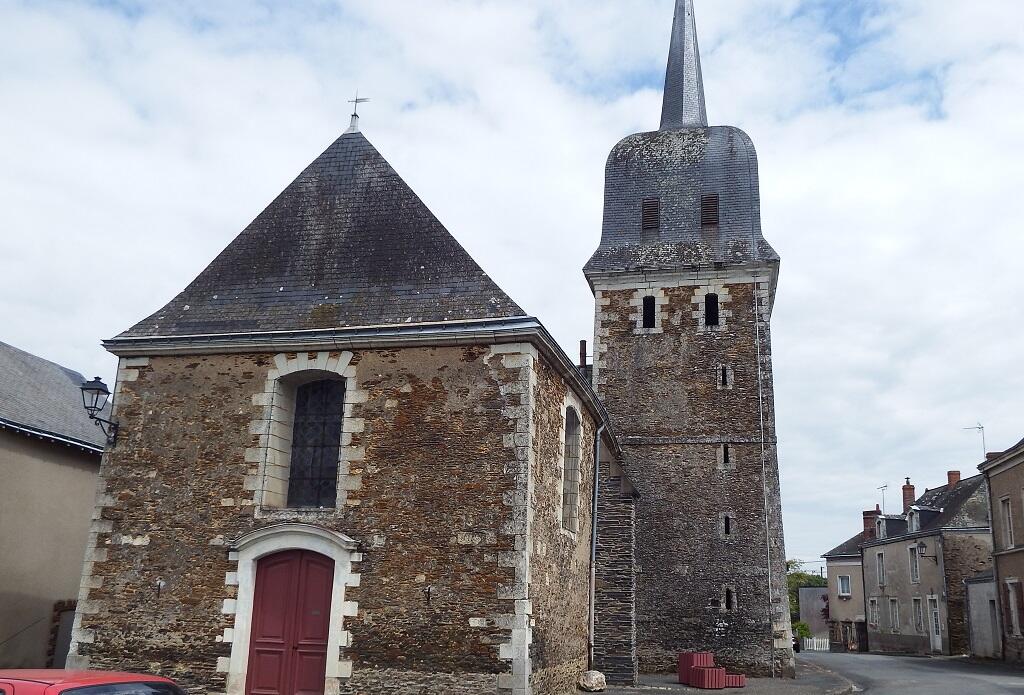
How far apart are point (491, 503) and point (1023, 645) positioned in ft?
57.5

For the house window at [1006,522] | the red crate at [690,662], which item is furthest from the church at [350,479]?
the house window at [1006,522]

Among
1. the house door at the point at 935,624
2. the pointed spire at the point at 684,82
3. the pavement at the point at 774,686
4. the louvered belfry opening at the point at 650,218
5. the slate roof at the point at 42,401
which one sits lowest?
the pavement at the point at 774,686

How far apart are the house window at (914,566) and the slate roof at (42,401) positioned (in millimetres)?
25938

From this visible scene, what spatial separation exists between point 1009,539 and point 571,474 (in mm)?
14619

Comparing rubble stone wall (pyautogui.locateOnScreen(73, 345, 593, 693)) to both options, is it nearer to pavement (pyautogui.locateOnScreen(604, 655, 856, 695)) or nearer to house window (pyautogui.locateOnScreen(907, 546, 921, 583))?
pavement (pyautogui.locateOnScreen(604, 655, 856, 695))

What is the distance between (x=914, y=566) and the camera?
1185 inches

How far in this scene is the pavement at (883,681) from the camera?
14.3 m

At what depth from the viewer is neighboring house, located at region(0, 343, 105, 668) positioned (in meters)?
13.6

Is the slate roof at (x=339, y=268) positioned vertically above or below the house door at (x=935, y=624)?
above

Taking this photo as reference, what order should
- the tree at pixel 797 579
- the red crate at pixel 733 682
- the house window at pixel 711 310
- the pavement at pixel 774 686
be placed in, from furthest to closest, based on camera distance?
the tree at pixel 797 579 → the house window at pixel 711 310 → the red crate at pixel 733 682 → the pavement at pixel 774 686

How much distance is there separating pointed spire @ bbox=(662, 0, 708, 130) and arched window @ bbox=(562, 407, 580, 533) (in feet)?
37.6

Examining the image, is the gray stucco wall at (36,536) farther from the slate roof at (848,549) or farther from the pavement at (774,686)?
the slate roof at (848,549)

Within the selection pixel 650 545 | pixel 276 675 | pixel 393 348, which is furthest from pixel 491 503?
pixel 650 545

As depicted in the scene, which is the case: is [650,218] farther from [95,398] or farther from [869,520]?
[869,520]
